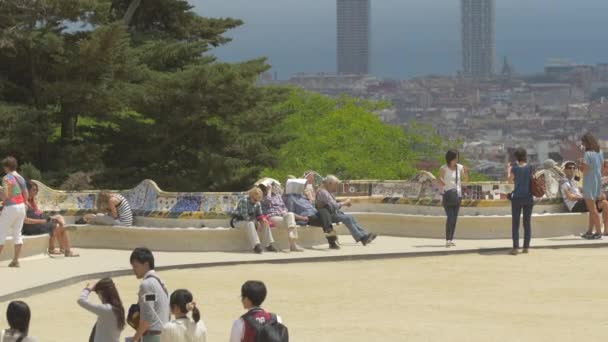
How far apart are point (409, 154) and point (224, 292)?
63.6m

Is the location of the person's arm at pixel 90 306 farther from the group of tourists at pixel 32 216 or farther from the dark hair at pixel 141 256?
the group of tourists at pixel 32 216

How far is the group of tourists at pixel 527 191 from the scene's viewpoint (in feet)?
67.0

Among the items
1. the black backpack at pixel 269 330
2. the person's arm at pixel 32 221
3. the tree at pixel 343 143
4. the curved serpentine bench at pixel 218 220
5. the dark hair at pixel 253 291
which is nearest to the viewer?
the black backpack at pixel 269 330

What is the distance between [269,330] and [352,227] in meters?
11.6

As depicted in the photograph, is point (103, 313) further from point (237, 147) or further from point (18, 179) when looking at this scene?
point (237, 147)

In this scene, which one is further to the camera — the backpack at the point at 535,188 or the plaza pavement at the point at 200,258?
the backpack at the point at 535,188

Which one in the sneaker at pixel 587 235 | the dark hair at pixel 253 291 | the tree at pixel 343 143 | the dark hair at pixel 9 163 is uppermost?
the dark hair at pixel 9 163

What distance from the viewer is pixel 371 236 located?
Answer: 21.1m

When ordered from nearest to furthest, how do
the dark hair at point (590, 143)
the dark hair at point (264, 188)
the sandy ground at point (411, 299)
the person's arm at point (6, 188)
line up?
the sandy ground at point (411, 299) → the person's arm at point (6, 188) → the dark hair at point (264, 188) → the dark hair at point (590, 143)

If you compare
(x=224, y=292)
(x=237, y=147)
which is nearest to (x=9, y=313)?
(x=224, y=292)

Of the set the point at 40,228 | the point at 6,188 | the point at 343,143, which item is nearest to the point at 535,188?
the point at 40,228

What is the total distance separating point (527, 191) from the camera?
20438mm

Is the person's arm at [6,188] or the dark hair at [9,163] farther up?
the dark hair at [9,163]

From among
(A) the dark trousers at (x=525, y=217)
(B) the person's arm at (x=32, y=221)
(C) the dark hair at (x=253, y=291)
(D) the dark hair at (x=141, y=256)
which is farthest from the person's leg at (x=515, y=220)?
(C) the dark hair at (x=253, y=291)
